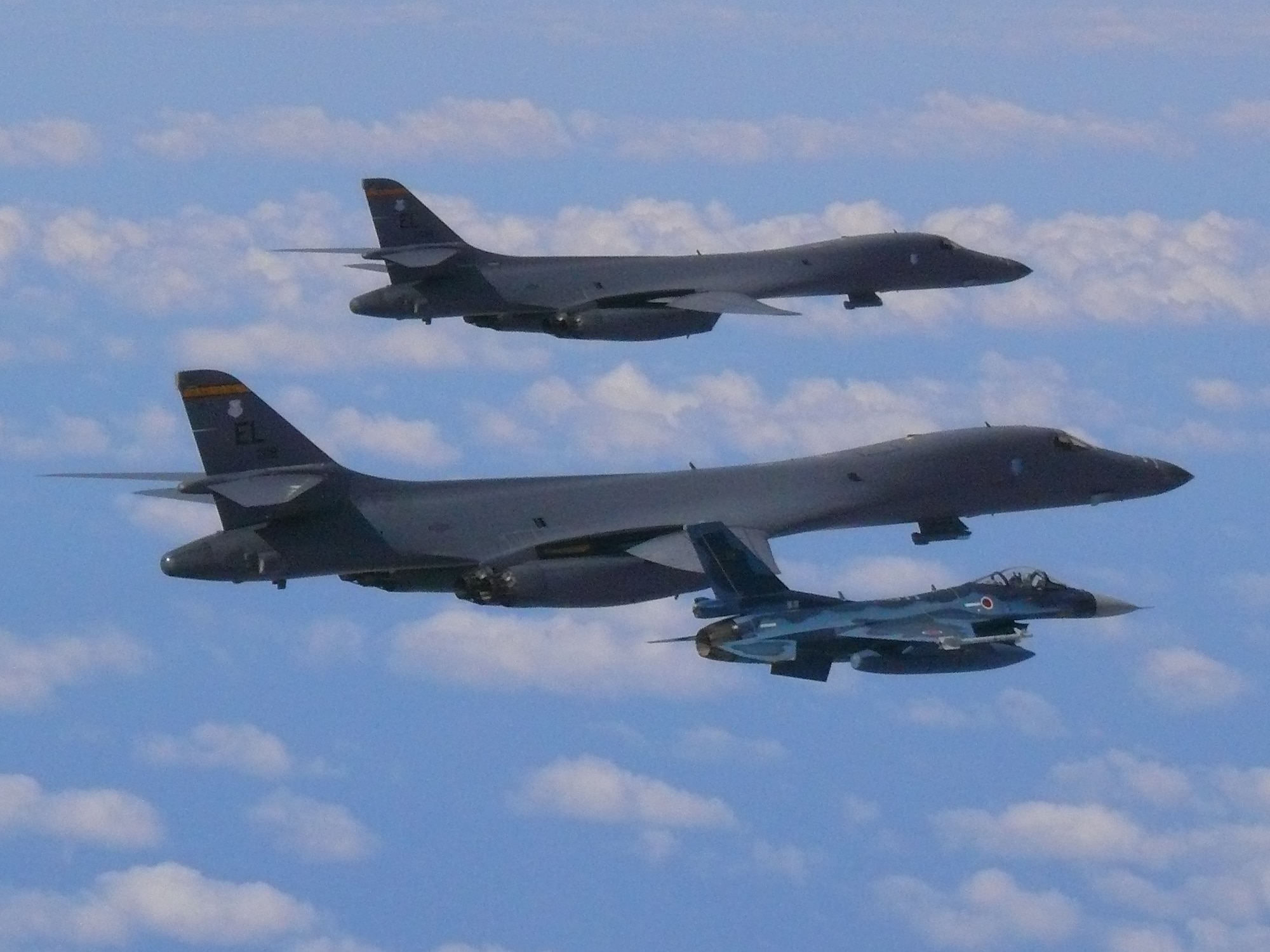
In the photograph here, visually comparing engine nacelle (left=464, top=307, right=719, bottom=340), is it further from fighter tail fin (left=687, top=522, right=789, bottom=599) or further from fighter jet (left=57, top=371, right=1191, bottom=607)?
fighter tail fin (left=687, top=522, right=789, bottom=599)

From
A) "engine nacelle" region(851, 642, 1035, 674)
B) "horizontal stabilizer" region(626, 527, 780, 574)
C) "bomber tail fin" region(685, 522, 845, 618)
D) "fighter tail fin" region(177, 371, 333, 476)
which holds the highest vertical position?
"fighter tail fin" region(177, 371, 333, 476)

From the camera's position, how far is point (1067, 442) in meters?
48.4

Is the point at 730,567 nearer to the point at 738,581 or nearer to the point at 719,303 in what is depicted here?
the point at 738,581

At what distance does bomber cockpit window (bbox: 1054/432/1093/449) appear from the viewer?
48250 millimetres

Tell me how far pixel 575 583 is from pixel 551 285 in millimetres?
15218

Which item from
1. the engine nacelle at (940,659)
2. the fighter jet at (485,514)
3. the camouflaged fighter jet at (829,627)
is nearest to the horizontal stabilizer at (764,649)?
the camouflaged fighter jet at (829,627)

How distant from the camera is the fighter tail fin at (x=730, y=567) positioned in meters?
39.4

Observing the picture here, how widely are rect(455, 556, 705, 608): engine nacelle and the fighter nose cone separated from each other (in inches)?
274

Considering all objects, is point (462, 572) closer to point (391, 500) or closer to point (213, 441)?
point (391, 500)

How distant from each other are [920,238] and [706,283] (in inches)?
288

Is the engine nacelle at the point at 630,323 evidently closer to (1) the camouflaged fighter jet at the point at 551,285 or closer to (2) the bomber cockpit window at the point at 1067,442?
(1) the camouflaged fighter jet at the point at 551,285

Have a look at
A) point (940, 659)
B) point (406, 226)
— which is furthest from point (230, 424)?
point (406, 226)

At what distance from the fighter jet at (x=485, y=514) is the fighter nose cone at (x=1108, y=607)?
479 cm

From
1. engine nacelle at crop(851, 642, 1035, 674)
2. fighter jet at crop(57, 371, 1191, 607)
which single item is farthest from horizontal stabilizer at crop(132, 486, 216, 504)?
engine nacelle at crop(851, 642, 1035, 674)
